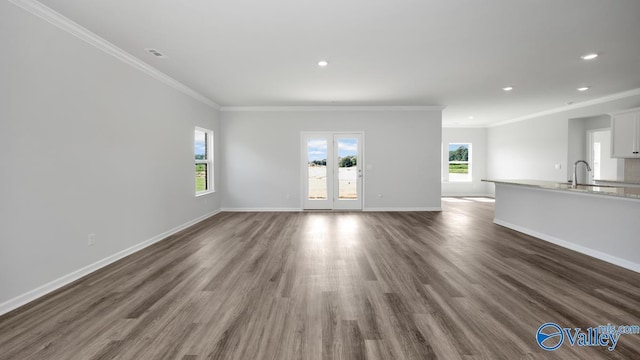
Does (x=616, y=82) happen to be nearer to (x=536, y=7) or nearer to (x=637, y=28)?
(x=637, y=28)

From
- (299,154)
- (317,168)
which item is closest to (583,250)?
(317,168)

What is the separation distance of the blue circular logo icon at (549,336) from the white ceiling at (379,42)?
8.93 ft

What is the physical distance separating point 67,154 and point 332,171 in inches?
213

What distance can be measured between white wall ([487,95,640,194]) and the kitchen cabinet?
1.69ft

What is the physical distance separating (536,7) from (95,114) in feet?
15.4

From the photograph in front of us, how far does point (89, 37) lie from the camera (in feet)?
10.6

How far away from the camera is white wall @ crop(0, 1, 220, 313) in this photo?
246 centimetres

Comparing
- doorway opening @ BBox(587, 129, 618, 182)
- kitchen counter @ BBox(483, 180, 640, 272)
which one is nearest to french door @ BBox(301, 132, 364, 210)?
kitchen counter @ BBox(483, 180, 640, 272)

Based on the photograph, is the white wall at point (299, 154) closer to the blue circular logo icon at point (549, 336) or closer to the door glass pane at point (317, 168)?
the door glass pane at point (317, 168)

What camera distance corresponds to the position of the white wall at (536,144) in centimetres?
696

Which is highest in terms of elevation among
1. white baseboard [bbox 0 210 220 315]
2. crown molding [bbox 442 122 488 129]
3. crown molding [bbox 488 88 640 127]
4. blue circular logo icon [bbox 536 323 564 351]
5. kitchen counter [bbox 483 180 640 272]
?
crown molding [bbox 442 122 488 129]

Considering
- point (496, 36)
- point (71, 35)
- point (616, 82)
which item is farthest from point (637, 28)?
point (71, 35)

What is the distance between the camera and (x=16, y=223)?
2.49 metres

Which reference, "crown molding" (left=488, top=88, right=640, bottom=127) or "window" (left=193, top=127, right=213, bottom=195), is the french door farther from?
"crown molding" (left=488, top=88, right=640, bottom=127)
